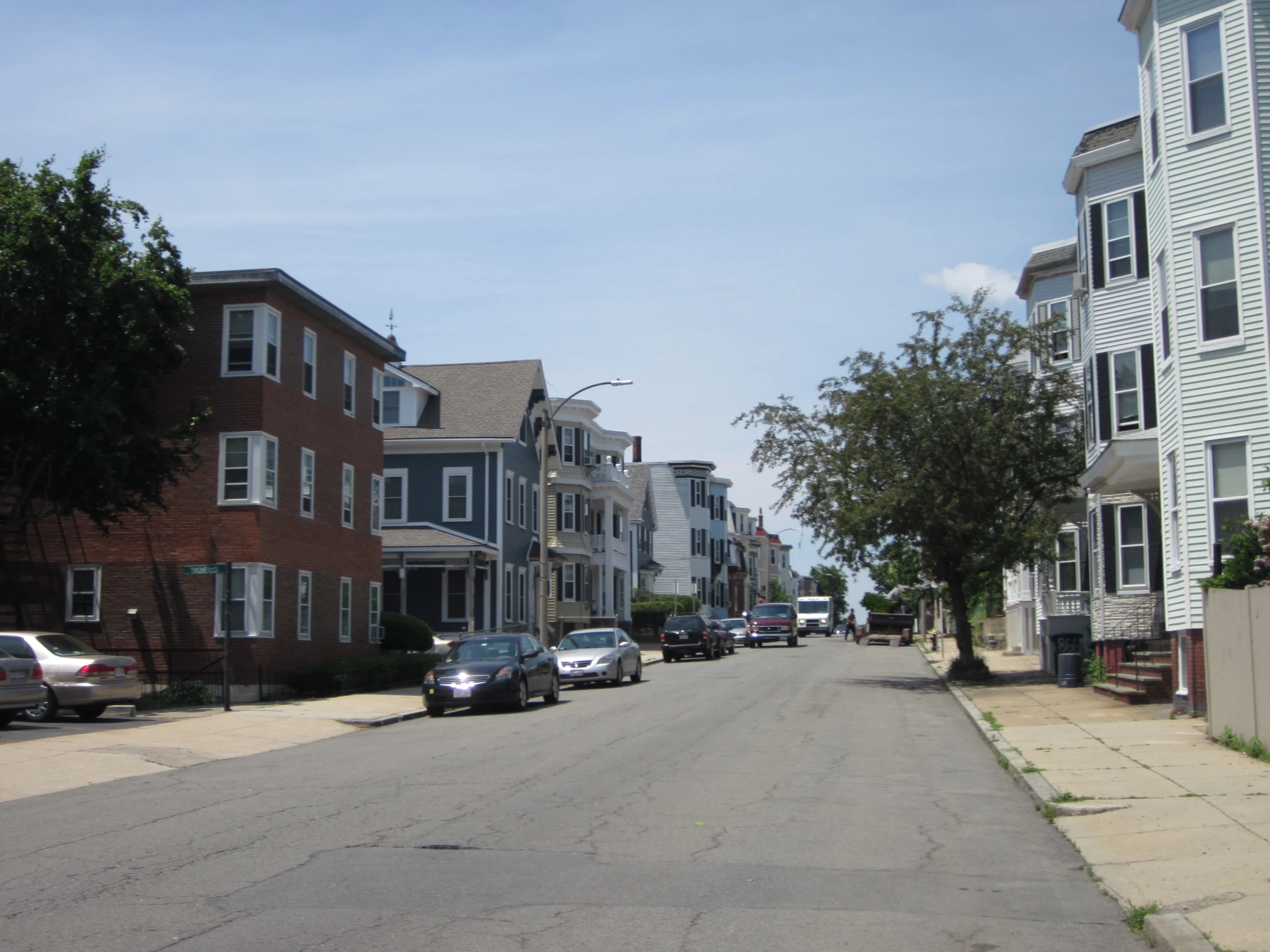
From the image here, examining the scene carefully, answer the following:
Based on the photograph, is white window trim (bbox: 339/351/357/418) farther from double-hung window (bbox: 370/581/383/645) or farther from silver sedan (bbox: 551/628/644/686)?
silver sedan (bbox: 551/628/644/686)

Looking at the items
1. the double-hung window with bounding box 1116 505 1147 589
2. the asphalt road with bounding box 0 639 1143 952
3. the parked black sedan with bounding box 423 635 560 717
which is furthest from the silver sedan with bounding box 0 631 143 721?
the double-hung window with bounding box 1116 505 1147 589

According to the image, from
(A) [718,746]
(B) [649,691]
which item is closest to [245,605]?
(B) [649,691]

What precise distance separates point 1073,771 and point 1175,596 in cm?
834

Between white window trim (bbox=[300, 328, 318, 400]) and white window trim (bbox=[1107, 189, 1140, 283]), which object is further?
white window trim (bbox=[300, 328, 318, 400])

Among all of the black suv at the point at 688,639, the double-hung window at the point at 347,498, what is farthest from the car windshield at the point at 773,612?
the double-hung window at the point at 347,498

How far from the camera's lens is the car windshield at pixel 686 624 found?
1858 inches

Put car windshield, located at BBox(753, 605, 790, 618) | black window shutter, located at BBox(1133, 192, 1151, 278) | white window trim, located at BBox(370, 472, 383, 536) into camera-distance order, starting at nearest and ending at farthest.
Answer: black window shutter, located at BBox(1133, 192, 1151, 278) < white window trim, located at BBox(370, 472, 383, 536) < car windshield, located at BBox(753, 605, 790, 618)

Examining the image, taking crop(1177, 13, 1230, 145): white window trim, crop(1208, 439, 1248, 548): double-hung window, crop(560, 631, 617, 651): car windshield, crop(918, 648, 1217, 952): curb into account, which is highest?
crop(1177, 13, 1230, 145): white window trim

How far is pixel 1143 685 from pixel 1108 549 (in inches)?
261

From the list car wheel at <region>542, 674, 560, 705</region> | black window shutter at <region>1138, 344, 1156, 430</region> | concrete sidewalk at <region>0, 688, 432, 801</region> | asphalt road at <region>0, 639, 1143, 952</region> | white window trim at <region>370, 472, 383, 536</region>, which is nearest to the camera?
asphalt road at <region>0, 639, 1143, 952</region>

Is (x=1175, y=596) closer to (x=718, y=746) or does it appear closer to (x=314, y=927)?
(x=718, y=746)

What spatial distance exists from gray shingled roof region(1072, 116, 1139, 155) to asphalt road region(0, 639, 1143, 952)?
15864mm

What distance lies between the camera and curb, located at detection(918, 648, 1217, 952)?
6.84 metres

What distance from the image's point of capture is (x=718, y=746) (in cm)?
1711
